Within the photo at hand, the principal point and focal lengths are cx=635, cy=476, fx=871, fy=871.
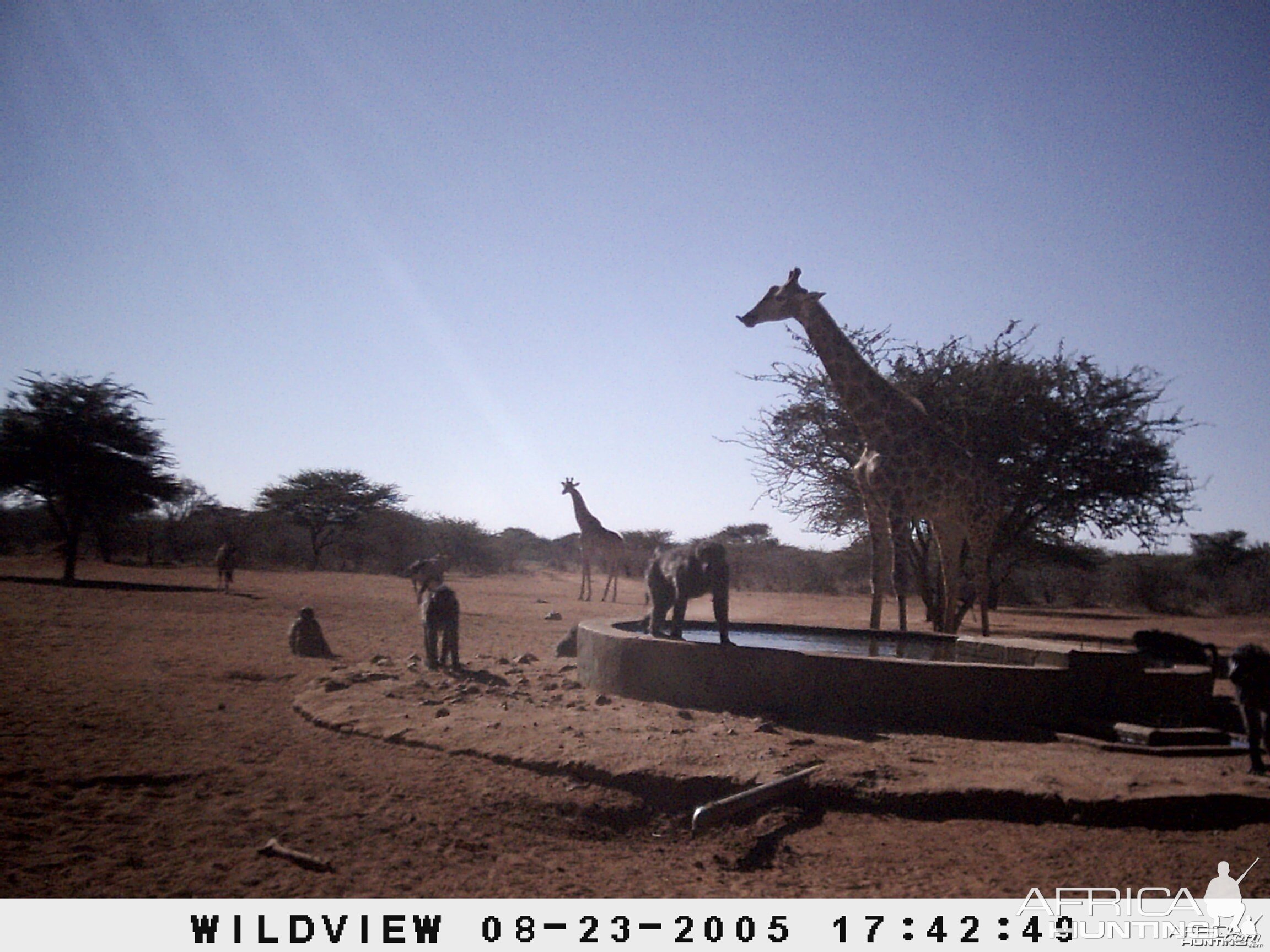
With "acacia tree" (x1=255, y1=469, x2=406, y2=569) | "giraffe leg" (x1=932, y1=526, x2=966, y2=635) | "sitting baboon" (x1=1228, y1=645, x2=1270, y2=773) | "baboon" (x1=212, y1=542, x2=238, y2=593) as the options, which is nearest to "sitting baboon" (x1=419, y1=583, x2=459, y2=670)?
"giraffe leg" (x1=932, y1=526, x2=966, y2=635)

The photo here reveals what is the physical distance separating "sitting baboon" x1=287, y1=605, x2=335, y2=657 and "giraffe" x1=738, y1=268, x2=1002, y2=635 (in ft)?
22.1

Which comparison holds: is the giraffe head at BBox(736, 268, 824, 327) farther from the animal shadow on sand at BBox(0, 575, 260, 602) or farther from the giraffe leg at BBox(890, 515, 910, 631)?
the animal shadow on sand at BBox(0, 575, 260, 602)

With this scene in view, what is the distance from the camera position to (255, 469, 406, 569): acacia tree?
4444 cm

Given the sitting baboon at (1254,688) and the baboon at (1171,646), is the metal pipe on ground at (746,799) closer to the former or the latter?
the sitting baboon at (1254,688)

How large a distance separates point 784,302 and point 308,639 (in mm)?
7488

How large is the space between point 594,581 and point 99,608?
27313 mm

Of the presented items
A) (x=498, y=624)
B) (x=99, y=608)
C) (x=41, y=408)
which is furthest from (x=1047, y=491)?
(x=41, y=408)

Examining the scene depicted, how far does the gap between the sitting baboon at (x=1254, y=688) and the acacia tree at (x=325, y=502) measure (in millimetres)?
42728

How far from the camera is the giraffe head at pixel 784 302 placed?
11.3m

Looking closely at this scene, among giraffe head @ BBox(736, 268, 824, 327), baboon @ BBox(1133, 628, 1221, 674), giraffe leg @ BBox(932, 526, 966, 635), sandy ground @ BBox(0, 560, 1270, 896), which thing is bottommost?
sandy ground @ BBox(0, 560, 1270, 896)

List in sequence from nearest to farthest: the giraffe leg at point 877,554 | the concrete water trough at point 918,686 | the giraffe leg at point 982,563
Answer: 1. the concrete water trough at point 918,686
2. the giraffe leg at point 877,554
3. the giraffe leg at point 982,563

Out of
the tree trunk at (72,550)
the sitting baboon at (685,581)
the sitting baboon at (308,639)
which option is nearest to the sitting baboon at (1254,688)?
the sitting baboon at (685,581)
